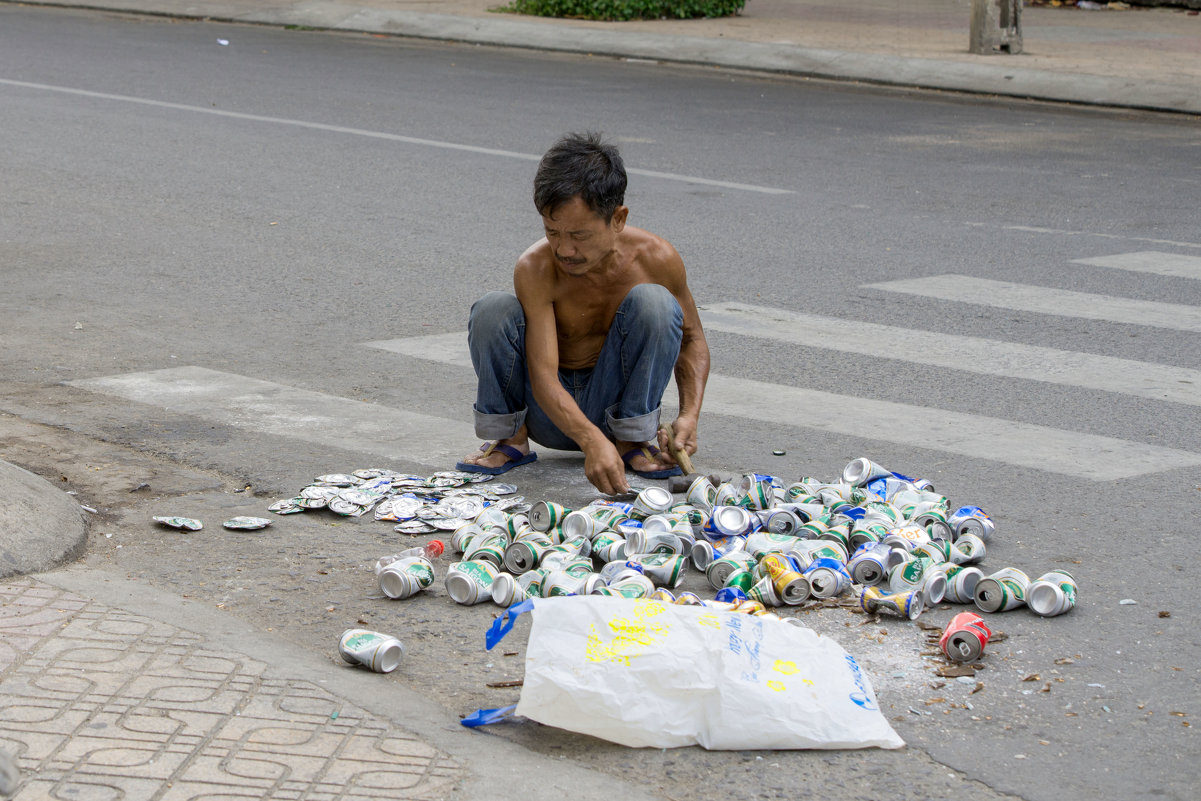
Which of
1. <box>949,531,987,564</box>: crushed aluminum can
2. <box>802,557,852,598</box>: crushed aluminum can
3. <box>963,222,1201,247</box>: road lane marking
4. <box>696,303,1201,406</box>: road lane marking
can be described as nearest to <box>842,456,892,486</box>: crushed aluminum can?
<box>949,531,987,564</box>: crushed aluminum can

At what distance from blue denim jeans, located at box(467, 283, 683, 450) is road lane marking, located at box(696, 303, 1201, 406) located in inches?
63.5

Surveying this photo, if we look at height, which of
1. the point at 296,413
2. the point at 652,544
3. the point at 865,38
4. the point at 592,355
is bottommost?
the point at 296,413

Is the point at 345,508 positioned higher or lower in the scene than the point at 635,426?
lower

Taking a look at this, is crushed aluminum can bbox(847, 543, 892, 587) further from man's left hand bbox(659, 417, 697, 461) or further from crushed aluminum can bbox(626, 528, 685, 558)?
man's left hand bbox(659, 417, 697, 461)

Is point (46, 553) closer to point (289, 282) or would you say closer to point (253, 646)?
point (253, 646)

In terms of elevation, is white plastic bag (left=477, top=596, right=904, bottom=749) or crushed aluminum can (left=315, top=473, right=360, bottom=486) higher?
white plastic bag (left=477, top=596, right=904, bottom=749)

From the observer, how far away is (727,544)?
12.3 ft

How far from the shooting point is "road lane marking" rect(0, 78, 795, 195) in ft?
30.9

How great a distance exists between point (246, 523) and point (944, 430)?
7.30 ft

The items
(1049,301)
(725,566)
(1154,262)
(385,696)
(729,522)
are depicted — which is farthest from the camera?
(1154,262)

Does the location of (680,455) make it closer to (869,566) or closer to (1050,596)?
Answer: (869,566)

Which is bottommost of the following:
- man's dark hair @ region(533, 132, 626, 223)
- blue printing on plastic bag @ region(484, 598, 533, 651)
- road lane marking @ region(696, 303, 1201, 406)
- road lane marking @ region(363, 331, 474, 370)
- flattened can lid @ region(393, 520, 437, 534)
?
road lane marking @ region(363, 331, 474, 370)

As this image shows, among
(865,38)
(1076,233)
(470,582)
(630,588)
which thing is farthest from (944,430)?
(865,38)

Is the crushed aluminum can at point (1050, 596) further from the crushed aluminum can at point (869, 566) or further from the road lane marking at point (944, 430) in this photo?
the road lane marking at point (944, 430)
